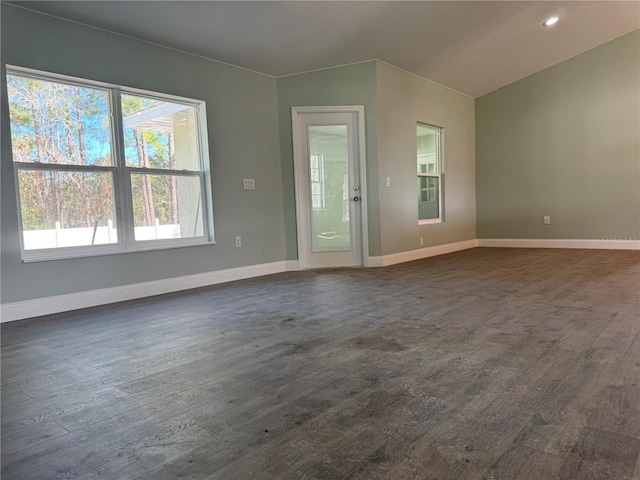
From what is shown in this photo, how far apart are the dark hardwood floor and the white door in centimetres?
203

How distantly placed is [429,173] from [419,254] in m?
1.35

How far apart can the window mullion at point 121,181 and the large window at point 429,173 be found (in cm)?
401

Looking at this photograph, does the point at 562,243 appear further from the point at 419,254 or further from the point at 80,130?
the point at 80,130

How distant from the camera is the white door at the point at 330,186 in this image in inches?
200

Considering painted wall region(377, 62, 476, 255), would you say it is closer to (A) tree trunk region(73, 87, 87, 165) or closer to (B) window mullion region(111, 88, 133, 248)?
(B) window mullion region(111, 88, 133, 248)

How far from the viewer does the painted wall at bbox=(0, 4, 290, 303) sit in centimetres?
304

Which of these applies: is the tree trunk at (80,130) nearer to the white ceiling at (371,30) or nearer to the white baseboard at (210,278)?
the white ceiling at (371,30)

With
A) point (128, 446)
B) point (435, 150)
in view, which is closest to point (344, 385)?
point (128, 446)

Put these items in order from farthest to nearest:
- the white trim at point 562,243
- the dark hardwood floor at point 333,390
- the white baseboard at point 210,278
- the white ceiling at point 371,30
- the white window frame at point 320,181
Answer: the white trim at point 562,243 < the white window frame at point 320,181 < the white ceiling at point 371,30 < the white baseboard at point 210,278 < the dark hardwood floor at point 333,390

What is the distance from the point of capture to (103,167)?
357 centimetres

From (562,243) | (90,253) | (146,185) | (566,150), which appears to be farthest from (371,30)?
(562,243)

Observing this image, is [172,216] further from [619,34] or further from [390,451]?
[619,34]

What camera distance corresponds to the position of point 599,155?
6.00 m

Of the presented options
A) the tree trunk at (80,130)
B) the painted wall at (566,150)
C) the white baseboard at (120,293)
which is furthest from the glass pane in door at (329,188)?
the painted wall at (566,150)
